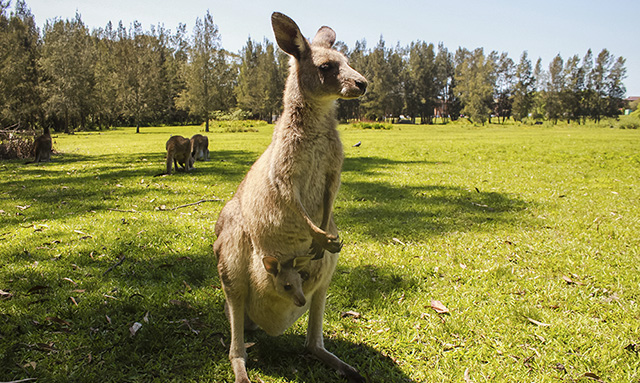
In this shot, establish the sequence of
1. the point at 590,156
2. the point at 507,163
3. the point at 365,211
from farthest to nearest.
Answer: the point at 590,156, the point at 507,163, the point at 365,211

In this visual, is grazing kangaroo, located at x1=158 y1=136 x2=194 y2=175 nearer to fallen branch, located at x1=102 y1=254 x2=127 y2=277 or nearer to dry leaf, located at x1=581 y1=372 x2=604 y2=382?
fallen branch, located at x1=102 y1=254 x2=127 y2=277

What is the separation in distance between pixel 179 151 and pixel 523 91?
5662 cm

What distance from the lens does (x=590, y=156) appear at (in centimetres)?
1130

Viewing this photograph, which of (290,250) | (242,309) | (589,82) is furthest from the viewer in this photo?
(589,82)

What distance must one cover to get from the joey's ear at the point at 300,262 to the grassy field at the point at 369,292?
708 millimetres

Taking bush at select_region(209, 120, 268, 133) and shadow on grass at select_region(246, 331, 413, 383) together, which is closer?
shadow on grass at select_region(246, 331, 413, 383)

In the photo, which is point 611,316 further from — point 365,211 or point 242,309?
point 365,211

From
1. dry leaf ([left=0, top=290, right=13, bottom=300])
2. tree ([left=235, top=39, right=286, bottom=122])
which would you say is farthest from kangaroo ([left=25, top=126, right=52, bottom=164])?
tree ([left=235, top=39, right=286, bottom=122])

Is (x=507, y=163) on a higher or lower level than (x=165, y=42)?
lower

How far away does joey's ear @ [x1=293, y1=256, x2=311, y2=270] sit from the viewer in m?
1.97

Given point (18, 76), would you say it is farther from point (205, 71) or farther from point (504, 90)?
Result: point (504, 90)

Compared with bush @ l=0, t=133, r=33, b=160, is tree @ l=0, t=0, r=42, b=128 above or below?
above

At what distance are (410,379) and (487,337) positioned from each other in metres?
0.72

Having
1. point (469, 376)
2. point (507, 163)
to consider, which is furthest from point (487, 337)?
point (507, 163)
